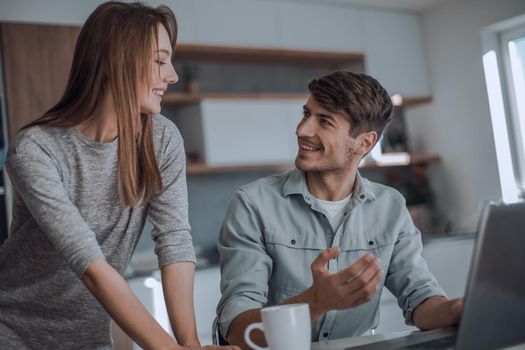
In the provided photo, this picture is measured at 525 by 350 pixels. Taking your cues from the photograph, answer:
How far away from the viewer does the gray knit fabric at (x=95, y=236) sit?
135cm

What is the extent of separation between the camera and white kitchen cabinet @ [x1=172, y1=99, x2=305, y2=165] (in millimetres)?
4160

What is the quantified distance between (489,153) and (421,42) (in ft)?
3.34

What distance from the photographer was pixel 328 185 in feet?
6.03

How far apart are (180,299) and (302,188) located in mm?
574

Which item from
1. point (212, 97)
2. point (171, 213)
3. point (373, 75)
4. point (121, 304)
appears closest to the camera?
point (121, 304)

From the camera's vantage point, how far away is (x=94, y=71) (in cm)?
130

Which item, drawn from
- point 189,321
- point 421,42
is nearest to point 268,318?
point 189,321

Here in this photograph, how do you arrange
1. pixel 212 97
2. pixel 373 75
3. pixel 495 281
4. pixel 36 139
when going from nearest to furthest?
pixel 495 281, pixel 36 139, pixel 212 97, pixel 373 75

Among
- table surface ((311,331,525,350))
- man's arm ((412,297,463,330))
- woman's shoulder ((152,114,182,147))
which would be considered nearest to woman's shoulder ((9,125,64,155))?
woman's shoulder ((152,114,182,147))

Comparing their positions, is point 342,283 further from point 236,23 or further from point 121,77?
point 236,23

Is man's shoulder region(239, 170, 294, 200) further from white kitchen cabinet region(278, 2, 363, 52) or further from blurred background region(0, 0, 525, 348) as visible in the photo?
white kitchen cabinet region(278, 2, 363, 52)

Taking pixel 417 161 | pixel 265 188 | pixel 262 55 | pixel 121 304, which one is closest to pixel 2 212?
pixel 262 55

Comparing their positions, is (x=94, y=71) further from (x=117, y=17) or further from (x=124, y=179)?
(x=124, y=179)

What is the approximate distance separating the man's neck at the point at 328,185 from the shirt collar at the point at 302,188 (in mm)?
28
